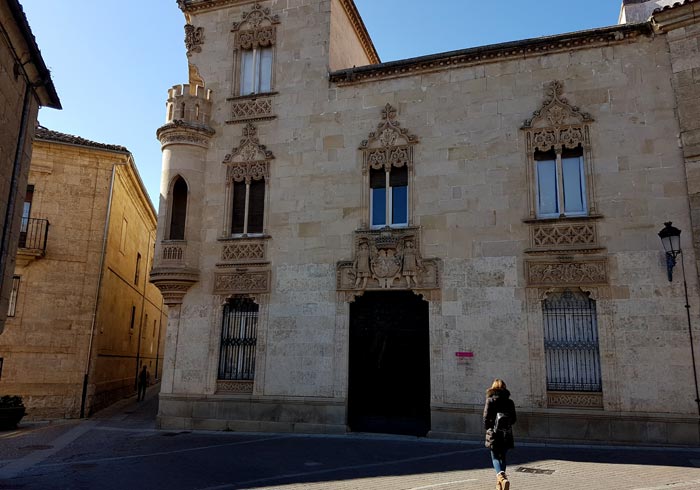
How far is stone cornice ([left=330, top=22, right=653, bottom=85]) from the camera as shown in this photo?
14614 millimetres

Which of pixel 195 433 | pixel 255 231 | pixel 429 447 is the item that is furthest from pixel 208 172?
pixel 429 447

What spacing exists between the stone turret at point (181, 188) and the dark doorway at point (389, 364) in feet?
18.2

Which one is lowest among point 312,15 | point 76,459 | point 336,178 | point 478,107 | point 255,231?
point 76,459

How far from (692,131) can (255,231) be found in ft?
40.3

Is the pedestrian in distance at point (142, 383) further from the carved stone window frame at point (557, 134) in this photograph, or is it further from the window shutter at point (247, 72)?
the carved stone window frame at point (557, 134)

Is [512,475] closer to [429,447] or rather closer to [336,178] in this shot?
[429,447]

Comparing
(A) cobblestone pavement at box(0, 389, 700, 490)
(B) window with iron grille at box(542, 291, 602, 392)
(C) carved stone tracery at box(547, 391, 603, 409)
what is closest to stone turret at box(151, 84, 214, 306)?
(A) cobblestone pavement at box(0, 389, 700, 490)

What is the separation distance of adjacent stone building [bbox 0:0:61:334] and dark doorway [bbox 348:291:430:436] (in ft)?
28.5

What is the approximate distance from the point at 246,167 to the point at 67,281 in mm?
8543

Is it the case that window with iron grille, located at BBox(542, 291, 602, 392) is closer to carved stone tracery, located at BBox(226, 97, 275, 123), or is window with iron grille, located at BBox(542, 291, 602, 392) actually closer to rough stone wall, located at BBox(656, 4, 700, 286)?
rough stone wall, located at BBox(656, 4, 700, 286)

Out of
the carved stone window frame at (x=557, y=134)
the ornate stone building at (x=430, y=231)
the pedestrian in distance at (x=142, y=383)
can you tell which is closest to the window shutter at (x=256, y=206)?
the ornate stone building at (x=430, y=231)

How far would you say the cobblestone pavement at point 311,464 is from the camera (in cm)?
913

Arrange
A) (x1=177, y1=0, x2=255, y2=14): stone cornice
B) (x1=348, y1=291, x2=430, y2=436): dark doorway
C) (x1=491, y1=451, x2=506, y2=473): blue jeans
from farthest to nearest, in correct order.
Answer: (x1=177, y1=0, x2=255, y2=14): stone cornice
(x1=348, y1=291, x2=430, y2=436): dark doorway
(x1=491, y1=451, x2=506, y2=473): blue jeans

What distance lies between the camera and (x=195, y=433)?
50.4 feet
